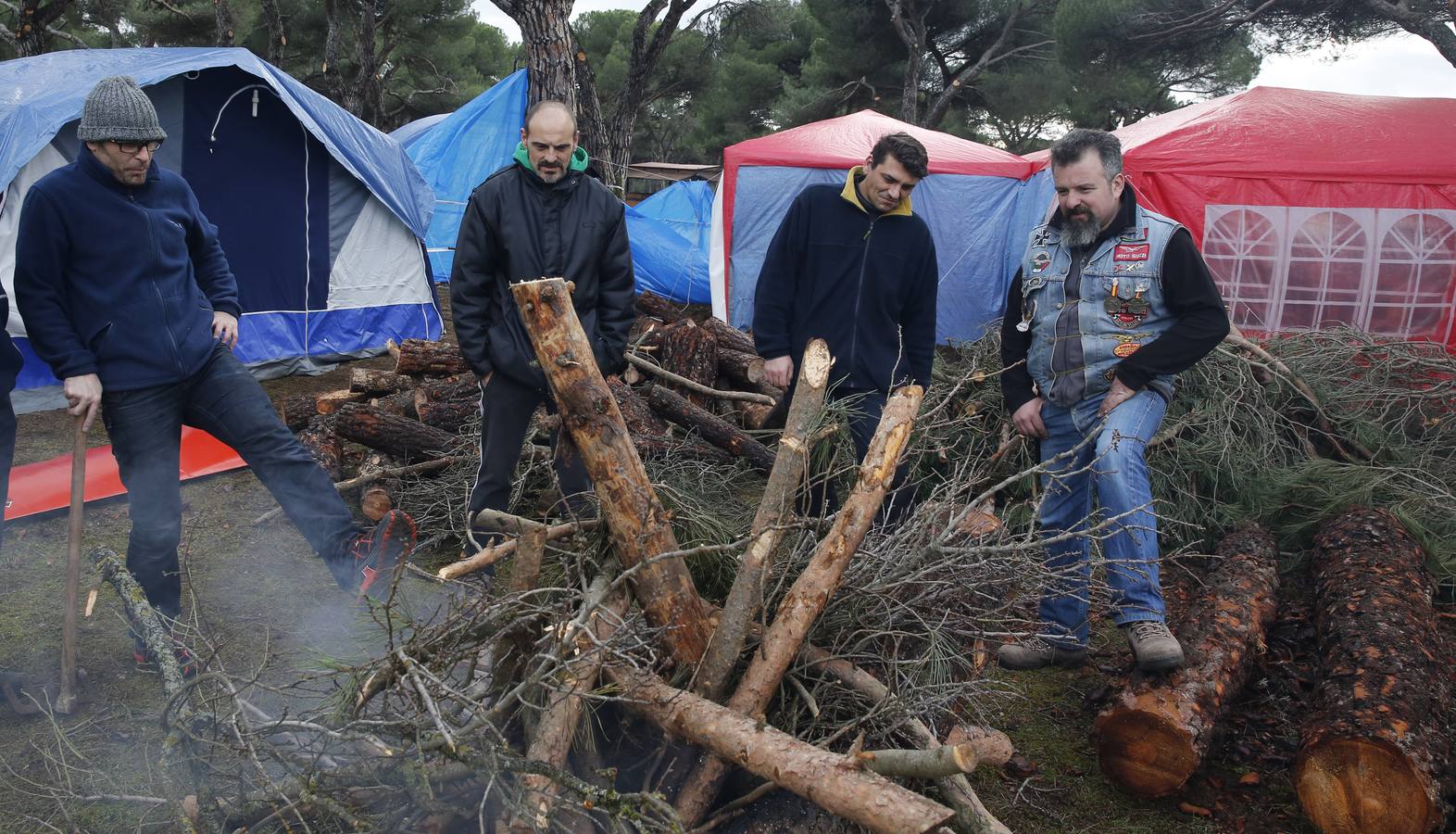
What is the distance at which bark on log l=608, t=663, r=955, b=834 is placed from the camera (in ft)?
5.44

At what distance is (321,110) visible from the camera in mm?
7344

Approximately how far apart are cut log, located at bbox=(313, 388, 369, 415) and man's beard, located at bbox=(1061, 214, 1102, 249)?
429cm

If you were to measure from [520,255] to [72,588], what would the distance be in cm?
175

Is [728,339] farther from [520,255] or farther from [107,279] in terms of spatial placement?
[107,279]

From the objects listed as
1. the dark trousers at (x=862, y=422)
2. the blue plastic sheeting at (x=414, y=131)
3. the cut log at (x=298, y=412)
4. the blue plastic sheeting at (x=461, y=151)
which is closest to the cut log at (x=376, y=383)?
the cut log at (x=298, y=412)

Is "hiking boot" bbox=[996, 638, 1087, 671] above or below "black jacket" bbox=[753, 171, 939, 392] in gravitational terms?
below

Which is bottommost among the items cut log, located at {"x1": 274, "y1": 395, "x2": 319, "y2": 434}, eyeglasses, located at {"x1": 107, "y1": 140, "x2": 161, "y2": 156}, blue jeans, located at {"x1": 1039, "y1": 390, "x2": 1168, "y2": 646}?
cut log, located at {"x1": 274, "y1": 395, "x2": 319, "y2": 434}

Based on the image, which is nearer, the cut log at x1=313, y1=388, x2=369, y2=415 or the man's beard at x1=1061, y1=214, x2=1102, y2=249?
the man's beard at x1=1061, y1=214, x2=1102, y2=249

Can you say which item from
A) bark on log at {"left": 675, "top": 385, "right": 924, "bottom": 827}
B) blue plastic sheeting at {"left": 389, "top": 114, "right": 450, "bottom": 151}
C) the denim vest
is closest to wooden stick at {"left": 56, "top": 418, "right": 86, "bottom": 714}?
bark on log at {"left": 675, "top": 385, "right": 924, "bottom": 827}

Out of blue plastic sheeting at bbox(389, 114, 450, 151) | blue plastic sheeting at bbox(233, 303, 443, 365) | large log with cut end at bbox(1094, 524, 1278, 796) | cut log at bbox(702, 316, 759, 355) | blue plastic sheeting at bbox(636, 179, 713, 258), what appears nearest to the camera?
large log with cut end at bbox(1094, 524, 1278, 796)

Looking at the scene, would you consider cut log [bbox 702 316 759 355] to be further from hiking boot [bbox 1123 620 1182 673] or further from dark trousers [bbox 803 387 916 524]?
hiking boot [bbox 1123 620 1182 673]

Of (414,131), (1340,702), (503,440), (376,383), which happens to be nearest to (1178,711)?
(1340,702)

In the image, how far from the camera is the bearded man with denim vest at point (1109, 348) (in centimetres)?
286

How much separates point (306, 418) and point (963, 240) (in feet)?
19.2
